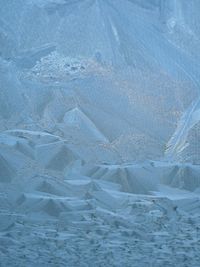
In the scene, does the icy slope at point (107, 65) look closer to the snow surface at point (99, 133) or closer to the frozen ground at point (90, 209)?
the snow surface at point (99, 133)

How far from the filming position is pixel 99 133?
25.5 ft

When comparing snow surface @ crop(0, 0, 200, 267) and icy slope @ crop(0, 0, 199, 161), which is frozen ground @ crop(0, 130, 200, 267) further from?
icy slope @ crop(0, 0, 199, 161)

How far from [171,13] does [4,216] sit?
6165mm

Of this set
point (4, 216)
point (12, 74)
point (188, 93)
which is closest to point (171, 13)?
point (188, 93)

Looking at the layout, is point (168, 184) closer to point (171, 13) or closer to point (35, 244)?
point (35, 244)

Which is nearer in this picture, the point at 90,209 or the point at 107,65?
the point at 90,209

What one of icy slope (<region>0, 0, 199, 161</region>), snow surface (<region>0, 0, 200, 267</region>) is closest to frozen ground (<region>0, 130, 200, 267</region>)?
snow surface (<region>0, 0, 200, 267</region>)

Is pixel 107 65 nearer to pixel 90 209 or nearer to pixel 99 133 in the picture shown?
pixel 99 133

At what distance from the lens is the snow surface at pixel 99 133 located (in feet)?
15.0

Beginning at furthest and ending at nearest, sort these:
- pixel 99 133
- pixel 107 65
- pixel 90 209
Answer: pixel 107 65, pixel 99 133, pixel 90 209

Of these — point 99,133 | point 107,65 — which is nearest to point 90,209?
point 99,133

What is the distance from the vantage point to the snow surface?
4.56m

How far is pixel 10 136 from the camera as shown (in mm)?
6824

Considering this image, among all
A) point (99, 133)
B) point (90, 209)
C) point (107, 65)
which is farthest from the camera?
point (107, 65)
